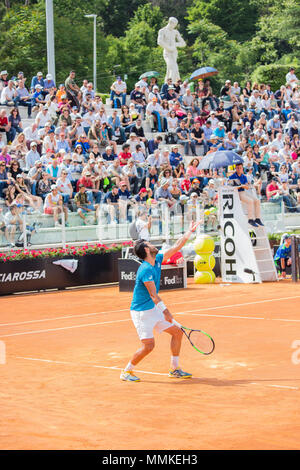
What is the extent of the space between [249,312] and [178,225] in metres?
8.17

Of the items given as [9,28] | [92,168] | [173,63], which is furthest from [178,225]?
[9,28]

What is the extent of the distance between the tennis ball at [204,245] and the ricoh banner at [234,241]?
321 millimetres

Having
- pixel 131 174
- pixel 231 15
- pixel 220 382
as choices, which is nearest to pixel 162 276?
pixel 131 174

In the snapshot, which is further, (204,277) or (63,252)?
(204,277)

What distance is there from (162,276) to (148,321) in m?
11.2

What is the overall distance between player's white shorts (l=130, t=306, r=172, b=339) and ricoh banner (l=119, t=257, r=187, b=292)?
10.6 metres

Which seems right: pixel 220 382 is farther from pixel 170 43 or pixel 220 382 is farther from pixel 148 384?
pixel 170 43

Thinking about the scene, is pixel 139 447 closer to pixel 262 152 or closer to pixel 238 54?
pixel 262 152

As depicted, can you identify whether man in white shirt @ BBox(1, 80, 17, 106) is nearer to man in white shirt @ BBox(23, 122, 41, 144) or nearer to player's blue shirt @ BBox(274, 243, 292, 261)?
man in white shirt @ BBox(23, 122, 41, 144)

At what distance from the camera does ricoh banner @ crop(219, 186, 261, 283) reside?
2281 centimetres

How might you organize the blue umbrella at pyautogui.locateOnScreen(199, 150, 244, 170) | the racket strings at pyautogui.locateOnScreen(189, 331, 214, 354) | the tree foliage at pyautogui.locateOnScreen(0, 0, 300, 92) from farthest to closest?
1. the tree foliage at pyautogui.locateOnScreen(0, 0, 300, 92)
2. the blue umbrella at pyautogui.locateOnScreen(199, 150, 244, 170)
3. the racket strings at pyautogui.locateOnScreen(189, 331, 214, 354)

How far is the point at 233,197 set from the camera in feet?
74.9

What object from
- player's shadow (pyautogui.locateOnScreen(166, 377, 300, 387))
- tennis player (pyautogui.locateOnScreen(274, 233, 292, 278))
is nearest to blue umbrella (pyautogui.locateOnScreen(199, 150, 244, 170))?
tennis player (pyautogui.locateOnScreen(274, 233, 292, 278))

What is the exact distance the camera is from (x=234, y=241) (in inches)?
907
